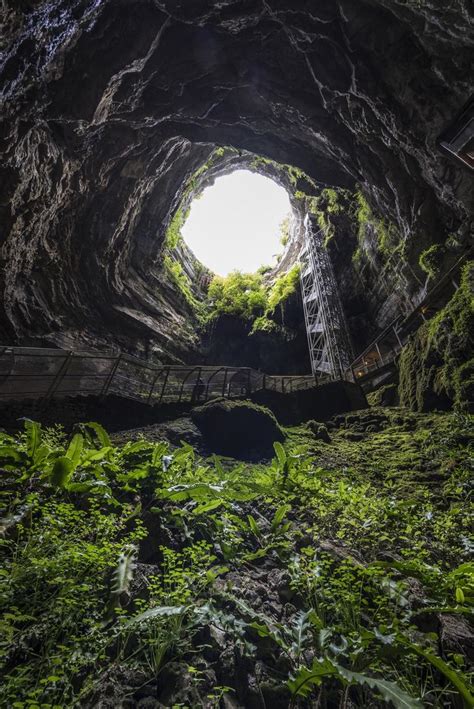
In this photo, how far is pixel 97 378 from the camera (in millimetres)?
7594

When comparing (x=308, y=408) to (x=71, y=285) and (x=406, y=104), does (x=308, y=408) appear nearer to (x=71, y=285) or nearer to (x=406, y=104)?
(x=406, y=104)

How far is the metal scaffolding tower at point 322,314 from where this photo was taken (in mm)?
17178

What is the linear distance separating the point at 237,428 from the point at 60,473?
4872 mm

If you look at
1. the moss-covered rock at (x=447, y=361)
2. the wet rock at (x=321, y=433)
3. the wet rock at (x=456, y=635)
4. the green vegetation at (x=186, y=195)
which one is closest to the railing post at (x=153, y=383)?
the wet rock at (x=321, y=433)

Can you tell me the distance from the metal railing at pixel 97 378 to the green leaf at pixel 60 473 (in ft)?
11.7

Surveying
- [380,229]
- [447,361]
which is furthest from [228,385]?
[380,229]

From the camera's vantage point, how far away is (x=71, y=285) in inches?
522

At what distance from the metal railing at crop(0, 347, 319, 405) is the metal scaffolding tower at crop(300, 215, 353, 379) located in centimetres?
801

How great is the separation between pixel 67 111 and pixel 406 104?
10.1m

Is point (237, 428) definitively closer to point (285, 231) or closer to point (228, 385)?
point (228, 385)

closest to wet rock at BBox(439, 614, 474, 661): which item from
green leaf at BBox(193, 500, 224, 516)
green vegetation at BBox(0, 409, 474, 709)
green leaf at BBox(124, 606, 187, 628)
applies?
green vegetation at BBox(0, 409, 474, 709)

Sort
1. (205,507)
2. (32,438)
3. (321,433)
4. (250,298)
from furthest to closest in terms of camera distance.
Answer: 1. (250,298)
2. (321,433)
3. (205,507)
4. (32,438)

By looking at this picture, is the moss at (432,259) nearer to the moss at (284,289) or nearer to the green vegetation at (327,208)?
the green vegetation at (327,208)

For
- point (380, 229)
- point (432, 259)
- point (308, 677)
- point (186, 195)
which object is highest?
point (186, 195)
